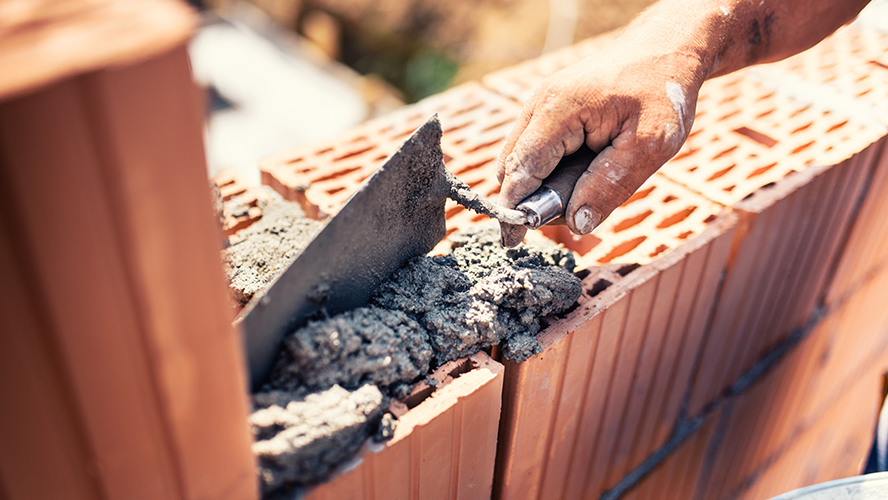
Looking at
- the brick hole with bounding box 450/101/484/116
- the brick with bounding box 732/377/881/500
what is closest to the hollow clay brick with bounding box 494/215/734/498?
the brick hole with bounding box 450/101/484/116

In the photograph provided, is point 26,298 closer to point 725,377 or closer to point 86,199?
point 86,199

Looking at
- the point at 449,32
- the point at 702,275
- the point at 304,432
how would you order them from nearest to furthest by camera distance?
1. the point at 304,432
2. the point at 702,275
3. the point at 449,32

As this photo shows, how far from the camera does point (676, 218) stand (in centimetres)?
205

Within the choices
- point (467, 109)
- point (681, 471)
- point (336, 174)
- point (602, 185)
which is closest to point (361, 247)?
point (602, 185)

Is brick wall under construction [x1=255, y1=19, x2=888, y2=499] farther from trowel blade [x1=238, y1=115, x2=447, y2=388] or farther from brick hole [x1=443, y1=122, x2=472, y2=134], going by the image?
trowel blade [x1=238, y1=115, x2=447, y2=388]

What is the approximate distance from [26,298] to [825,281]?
338 centimetres

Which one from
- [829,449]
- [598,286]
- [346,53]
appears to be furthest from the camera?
[346,53]

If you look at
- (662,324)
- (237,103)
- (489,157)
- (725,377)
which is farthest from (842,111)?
(237,103)

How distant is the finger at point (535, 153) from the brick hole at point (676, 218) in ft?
1.99

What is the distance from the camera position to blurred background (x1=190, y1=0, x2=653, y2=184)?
672 cm

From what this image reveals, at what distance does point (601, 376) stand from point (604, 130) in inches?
30.2

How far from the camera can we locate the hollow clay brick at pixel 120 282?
0.62 metres

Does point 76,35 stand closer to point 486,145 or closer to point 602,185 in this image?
point 602,185

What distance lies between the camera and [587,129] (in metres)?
1.64
